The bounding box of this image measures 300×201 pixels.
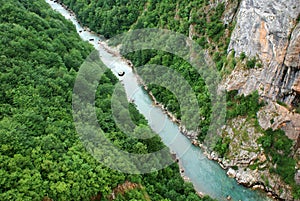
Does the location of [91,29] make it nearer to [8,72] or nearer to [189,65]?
[189,65]

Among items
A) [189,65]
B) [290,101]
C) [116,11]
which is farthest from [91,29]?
[290,101]

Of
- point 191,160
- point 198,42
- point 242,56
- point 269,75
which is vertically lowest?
point 191,160

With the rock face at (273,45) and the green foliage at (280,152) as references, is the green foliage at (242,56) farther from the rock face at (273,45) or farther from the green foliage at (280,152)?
the green foliage at (280,152)

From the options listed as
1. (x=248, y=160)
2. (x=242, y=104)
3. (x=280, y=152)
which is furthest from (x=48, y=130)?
(x=280, y=152)

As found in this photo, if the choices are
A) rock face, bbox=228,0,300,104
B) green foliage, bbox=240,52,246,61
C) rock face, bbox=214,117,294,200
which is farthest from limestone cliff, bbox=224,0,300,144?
rock face, bbox=214,117,294,200

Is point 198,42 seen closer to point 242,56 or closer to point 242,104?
point 242,56

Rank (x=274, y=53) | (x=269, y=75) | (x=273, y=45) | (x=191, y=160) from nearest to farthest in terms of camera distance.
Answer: (x=273, y=45), (x=274, y=53), (x=269, y=75), (x=191, y=160)

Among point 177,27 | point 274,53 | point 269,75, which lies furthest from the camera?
point 177,27
